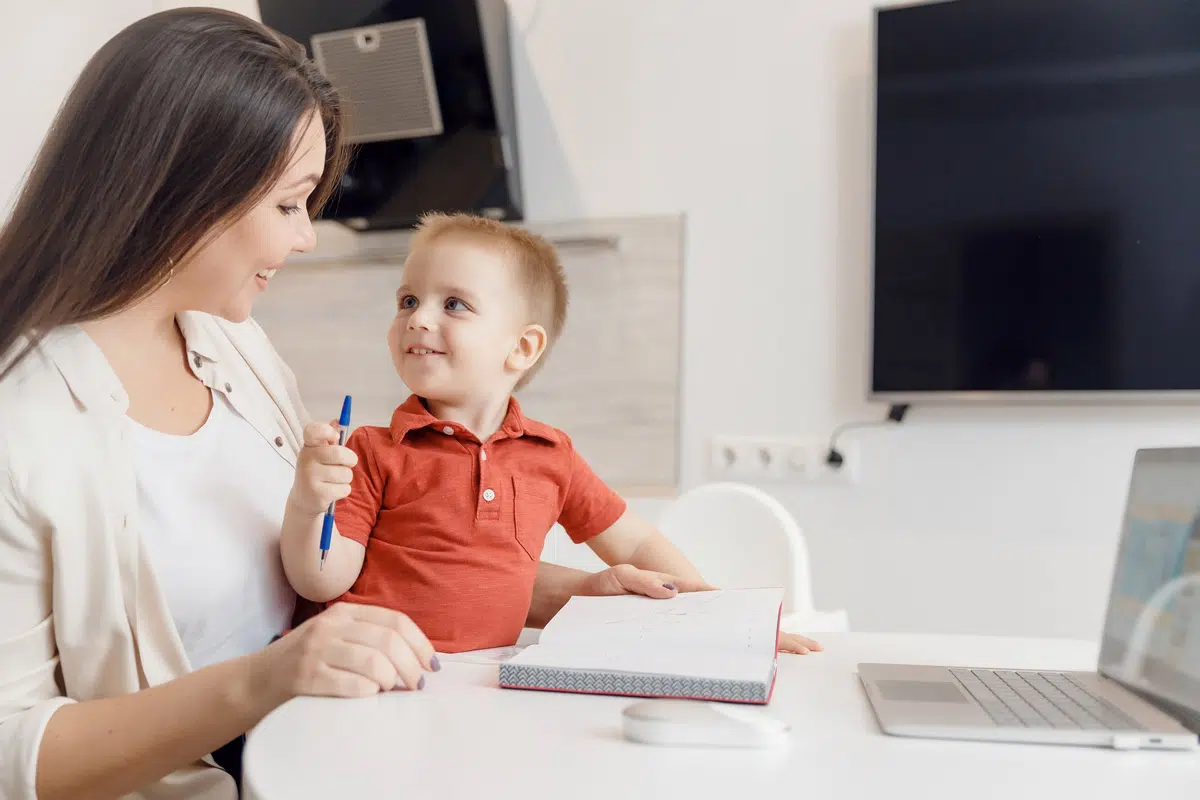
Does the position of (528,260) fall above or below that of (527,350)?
above

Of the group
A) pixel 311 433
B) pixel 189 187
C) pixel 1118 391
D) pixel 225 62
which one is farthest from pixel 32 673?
pixel 1118 391

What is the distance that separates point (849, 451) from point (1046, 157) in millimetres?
838

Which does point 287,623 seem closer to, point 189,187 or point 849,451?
point 189,187

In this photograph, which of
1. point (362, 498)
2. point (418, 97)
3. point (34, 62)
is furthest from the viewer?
point (34, 62)

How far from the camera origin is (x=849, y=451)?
2.51 meters

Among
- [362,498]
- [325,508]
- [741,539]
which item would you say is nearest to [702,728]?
[325,508]

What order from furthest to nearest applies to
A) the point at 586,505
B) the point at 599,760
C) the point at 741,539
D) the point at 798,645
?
the point at 741,539 → the point at 586,505 → the point at 798,645 → the point at 599,760

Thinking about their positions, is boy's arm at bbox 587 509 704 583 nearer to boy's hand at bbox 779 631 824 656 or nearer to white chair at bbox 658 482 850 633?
boy's hand at bbox 779 631 824 656

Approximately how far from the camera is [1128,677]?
0.90m

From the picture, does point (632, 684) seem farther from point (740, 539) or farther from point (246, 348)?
point (740, 539)

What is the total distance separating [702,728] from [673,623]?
0.83ft

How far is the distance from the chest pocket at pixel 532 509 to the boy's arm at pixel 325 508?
0.56 ft

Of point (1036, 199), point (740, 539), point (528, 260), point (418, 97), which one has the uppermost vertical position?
point (418, 97)

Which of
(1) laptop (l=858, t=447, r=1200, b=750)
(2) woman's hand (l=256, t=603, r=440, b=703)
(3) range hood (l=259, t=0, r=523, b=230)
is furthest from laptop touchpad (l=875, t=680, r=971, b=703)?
(3) range hood (l=259, t=0, r=523, b=230)
